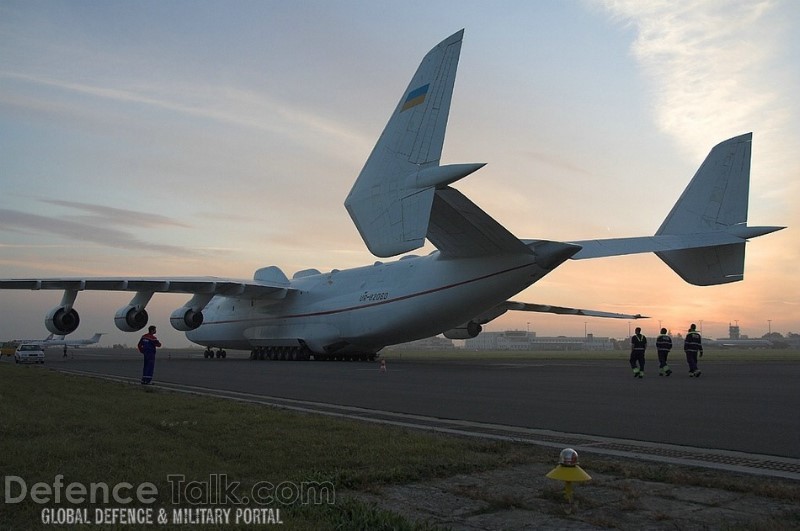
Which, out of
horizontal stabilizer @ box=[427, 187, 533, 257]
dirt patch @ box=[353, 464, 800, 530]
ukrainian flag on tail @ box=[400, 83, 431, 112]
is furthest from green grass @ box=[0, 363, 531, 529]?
horizontal stabilizer @ box=[427, 187, 533, 257]

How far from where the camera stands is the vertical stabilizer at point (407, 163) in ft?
24.5

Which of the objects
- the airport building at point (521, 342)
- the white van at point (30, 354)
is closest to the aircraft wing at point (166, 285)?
the white van at point (30, 354)

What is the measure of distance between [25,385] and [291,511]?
37.2 ft

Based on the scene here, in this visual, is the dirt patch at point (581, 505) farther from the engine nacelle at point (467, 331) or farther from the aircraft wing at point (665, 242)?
the engine nacelle at point (467, 331)

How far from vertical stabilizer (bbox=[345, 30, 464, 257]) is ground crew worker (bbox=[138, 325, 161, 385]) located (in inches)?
344

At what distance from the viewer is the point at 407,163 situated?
7941mm

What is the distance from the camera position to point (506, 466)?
545 centimetres

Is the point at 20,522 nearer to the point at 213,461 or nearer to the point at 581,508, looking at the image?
the point at 213,461

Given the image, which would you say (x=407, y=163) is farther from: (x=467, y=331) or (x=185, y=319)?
(x=185, y=319)

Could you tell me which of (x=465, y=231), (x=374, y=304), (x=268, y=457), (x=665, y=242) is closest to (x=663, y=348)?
(x=665, y=242)

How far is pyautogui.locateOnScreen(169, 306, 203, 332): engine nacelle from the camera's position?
30.9 metres

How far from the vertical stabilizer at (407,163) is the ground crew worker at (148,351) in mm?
8745

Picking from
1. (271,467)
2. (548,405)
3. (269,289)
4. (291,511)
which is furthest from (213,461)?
(269,289)

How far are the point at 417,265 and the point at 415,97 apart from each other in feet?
50.6
